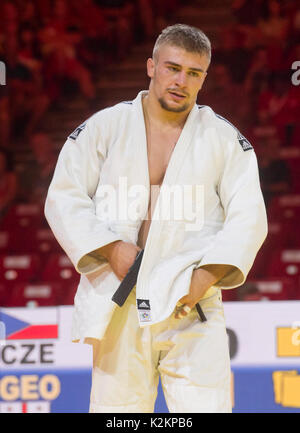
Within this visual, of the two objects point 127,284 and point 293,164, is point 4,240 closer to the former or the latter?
point 293,164

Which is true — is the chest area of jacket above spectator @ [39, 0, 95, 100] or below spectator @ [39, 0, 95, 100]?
below

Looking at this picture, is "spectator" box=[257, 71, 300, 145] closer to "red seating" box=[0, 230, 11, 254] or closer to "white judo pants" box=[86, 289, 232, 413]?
"red seating" box=[0, 230, 11, 254]

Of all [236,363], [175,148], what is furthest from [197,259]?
[236,363]

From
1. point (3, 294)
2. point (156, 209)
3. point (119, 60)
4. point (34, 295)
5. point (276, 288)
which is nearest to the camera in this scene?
point (156, 209)

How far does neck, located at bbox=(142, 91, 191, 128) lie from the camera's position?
2770 millimetres

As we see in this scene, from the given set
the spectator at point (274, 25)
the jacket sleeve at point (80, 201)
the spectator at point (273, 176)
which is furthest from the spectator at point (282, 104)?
the jacket sleeve at point (80, 201)

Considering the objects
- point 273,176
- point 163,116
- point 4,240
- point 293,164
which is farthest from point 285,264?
point 163,116

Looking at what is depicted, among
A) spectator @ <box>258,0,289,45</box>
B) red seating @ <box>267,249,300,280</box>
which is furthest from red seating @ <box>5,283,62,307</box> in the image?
spectator @ <box>258,0,289,45</box>

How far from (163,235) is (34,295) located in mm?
2931

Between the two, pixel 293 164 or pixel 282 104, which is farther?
pixel 282 104

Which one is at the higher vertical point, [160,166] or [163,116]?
[163,116]

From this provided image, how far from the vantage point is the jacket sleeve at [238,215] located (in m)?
2.56

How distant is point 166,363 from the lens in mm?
2613

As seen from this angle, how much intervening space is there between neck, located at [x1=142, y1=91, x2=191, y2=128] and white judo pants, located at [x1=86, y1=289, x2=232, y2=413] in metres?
0.65
